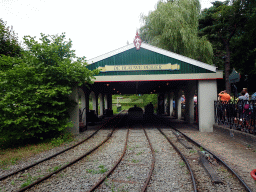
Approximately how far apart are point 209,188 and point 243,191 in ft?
2.20

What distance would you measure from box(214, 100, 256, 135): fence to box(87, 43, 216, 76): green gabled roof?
2.83 m

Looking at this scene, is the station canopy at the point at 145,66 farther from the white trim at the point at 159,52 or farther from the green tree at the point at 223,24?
the green tree at the point at 223,24

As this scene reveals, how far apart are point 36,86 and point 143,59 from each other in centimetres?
636

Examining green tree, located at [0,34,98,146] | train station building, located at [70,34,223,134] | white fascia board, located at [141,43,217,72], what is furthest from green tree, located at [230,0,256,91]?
green tree, located at [0,34,98,146]

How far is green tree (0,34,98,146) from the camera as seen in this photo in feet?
25.8

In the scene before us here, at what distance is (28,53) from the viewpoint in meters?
8.92

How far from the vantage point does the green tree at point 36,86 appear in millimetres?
7875

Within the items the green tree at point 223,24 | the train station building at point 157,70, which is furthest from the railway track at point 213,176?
the green tree at point 223,24

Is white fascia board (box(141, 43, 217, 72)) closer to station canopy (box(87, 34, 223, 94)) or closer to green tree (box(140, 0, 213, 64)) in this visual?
station canopy (box(87, 34, 223, 94))

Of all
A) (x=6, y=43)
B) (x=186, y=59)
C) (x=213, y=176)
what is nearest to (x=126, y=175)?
(x=213, y=176)

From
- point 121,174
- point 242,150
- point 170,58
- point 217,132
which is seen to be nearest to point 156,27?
point 170,58

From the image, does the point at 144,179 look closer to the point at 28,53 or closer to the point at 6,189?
the point at 6,189

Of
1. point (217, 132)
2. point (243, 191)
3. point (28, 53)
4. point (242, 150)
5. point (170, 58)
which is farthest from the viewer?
point (170, 58)

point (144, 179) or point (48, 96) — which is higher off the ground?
point (48, 96)
